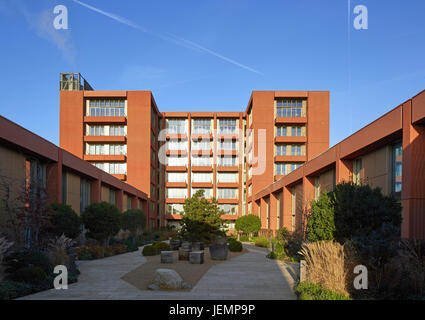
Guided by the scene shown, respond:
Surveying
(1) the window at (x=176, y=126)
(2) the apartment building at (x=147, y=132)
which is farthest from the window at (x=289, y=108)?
(1) the window at (x=176, y=126)

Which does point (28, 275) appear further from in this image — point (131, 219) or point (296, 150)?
point (296, 150)

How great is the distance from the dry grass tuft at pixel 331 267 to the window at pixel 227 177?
52.1 metres

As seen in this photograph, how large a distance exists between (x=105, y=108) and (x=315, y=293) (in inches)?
1897

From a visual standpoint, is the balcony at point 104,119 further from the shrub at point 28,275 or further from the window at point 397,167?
the window at point 397,167

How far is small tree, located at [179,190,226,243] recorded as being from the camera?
24.9 m

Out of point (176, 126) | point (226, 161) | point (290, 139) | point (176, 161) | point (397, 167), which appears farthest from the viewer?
point (176, 126)

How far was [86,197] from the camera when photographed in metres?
29.0

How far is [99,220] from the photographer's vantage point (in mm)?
22016

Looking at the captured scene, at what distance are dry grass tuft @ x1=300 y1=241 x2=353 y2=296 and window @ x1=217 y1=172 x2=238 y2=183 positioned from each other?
5205 centimetres

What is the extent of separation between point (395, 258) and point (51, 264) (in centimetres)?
1183

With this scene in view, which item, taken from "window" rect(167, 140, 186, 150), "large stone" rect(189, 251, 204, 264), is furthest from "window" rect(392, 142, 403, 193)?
"window" rect(167, 140, 186, 150)

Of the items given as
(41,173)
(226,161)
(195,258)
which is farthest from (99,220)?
(226,161)

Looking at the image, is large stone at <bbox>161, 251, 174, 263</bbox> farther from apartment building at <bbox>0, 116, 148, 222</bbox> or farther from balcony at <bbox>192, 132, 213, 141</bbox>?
balcony at <bbox>192, 132, 213, 141</bbox>
